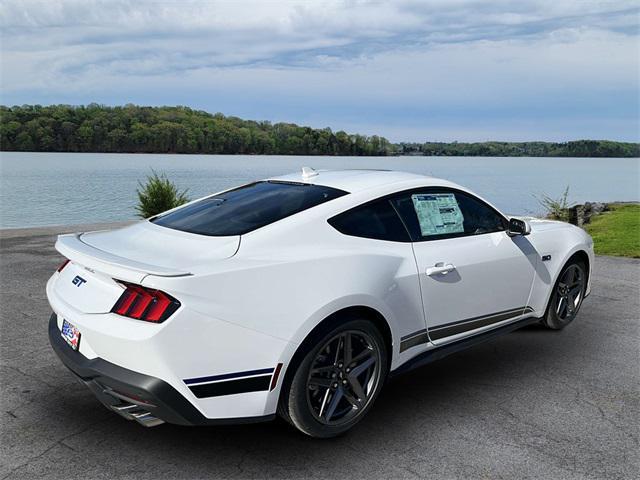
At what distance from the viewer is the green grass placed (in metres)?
11.0

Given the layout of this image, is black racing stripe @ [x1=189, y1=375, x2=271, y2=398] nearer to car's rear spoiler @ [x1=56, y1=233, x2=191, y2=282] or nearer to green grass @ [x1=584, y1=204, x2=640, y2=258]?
car's rear spoiler @ [x1=56, y1=233, x2=191, y2=282]

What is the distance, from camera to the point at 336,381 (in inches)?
136

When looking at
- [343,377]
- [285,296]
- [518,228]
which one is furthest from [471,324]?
[285,296]

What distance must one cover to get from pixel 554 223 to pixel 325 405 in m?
3.29

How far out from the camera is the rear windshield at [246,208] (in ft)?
12.0

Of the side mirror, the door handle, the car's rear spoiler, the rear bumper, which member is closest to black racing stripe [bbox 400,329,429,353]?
the door handle

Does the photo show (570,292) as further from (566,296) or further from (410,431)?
(410,431)

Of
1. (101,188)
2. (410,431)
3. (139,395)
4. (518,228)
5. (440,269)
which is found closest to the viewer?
(139,395)

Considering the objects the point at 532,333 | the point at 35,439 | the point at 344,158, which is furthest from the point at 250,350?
the point at 344,158

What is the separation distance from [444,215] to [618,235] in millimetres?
10223

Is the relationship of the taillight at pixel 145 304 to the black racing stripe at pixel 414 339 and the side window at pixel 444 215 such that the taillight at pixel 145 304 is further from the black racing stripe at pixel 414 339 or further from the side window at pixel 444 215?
the side window at pixel 444 215

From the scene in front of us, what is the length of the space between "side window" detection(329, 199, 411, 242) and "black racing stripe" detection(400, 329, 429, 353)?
62 centimetres

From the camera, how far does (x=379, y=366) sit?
3613 mm

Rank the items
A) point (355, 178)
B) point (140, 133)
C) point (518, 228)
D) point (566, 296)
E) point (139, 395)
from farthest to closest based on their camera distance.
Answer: point (140, 133) → point (566, 296) → point (518, 228) → point (355, 178) → point (139, 395)
